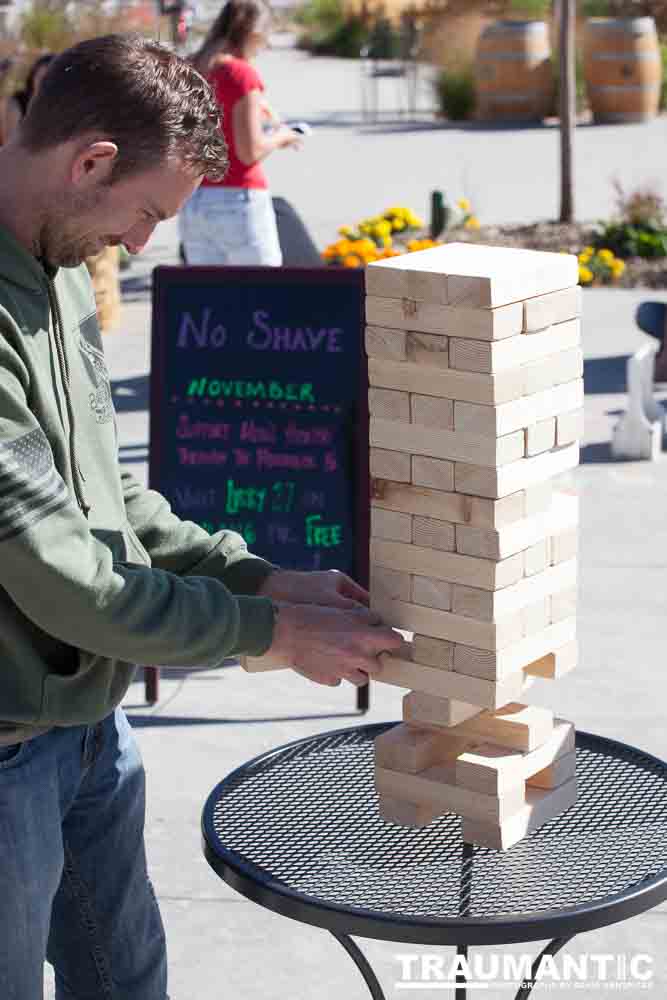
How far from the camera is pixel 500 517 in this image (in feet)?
8.33

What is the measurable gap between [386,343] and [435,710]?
0.57m

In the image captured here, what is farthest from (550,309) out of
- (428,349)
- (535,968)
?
(535,968)

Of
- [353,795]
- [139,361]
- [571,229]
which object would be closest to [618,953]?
[353,795]

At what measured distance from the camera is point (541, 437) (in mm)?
2611

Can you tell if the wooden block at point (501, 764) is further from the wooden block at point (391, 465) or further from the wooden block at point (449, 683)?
the wooden block at point (391, 465)

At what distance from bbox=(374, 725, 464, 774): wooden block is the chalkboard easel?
226 centimetres

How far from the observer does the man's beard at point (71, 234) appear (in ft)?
7.80

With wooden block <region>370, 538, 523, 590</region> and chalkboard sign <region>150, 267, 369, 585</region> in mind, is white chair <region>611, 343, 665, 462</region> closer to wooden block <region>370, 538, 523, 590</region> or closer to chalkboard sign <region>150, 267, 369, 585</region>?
chalkboard sign <region>150, 267, 369, 585</region>

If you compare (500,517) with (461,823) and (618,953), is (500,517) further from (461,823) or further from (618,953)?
(618,953)

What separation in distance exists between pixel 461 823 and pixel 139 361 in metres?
6.43

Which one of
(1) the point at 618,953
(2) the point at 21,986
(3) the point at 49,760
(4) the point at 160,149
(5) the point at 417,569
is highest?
(4) the point at 160,149

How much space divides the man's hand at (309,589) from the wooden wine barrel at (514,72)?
15084 millimetres

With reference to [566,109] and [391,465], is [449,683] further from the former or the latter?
[566,109]

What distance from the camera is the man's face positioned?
237cm
